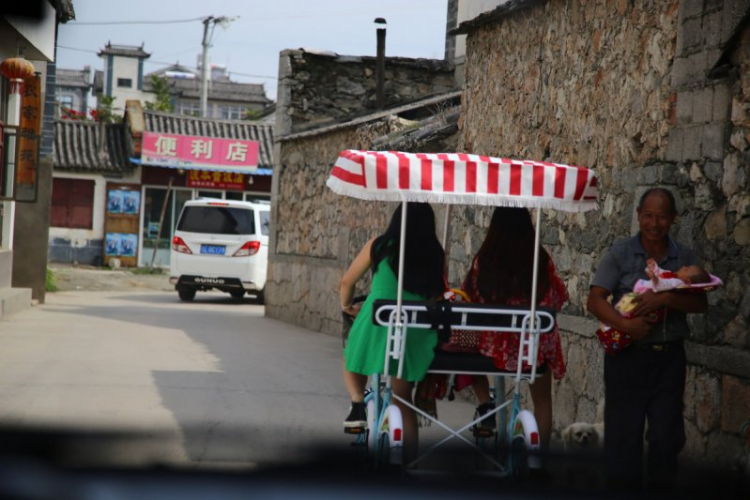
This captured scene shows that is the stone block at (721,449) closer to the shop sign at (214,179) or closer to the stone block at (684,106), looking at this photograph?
the stone block at (684,106)

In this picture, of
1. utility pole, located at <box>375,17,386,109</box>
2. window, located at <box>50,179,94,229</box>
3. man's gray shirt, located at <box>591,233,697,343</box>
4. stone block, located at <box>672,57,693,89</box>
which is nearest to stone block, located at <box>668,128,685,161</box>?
stone block, located at <box>672,57,693,89</box>

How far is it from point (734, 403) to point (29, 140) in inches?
554

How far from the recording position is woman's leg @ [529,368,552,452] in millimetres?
6637

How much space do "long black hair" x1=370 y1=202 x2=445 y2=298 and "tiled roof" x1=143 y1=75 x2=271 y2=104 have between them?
7299 cm

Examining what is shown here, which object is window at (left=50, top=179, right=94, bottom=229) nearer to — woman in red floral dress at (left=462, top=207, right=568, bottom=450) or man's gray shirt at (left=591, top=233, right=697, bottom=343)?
woman in red floral dress at (left=462, top=207, right=568, bottom=450)

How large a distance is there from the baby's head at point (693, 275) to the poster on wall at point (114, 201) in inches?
1297

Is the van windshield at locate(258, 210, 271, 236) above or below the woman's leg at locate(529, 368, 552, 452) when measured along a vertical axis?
above

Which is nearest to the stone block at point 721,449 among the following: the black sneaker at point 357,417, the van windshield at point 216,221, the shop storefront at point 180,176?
the black sneaker at point 357,417

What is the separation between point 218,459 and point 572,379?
3164mm

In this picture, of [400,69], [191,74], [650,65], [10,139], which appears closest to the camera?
[650,65]

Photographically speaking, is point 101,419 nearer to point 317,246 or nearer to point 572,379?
point 572,379

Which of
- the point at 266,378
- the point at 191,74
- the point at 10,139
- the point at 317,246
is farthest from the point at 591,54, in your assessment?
the point at 191,74

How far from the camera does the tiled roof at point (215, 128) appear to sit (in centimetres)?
3900

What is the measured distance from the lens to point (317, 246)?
743 inches
